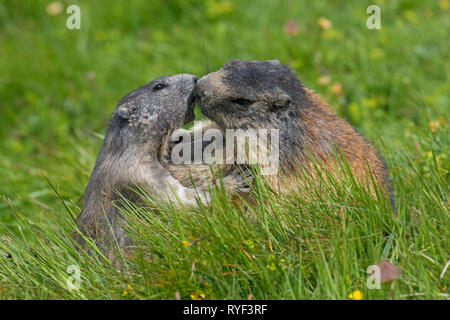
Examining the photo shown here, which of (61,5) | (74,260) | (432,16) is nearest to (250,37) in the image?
(432,16)

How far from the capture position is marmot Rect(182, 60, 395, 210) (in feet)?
15.6

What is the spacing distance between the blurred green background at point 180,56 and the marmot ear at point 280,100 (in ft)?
9.26

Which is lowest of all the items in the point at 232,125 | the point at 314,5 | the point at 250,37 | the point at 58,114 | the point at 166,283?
the point at 166,283

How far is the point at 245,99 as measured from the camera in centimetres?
485

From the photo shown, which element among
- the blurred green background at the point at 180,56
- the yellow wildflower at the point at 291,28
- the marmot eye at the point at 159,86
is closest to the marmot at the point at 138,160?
the marmot eye at the point at 159,86

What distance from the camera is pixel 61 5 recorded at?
997 cm

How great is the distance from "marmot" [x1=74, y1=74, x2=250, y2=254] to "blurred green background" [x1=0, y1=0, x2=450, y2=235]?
7.42 feet

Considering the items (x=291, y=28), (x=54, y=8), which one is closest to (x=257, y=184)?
(x=291, y=28)

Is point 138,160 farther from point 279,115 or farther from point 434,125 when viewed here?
point 434,125

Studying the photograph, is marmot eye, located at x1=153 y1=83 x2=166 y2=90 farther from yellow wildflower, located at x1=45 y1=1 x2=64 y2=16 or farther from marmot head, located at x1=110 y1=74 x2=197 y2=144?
yellow wildflower, located at x1=45 y1=1 x2=64 y2=16

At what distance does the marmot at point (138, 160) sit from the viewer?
4.54m

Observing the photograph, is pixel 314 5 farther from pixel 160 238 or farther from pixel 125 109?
pixel 160 238

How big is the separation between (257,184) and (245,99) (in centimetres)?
106

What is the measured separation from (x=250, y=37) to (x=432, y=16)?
276 cm
